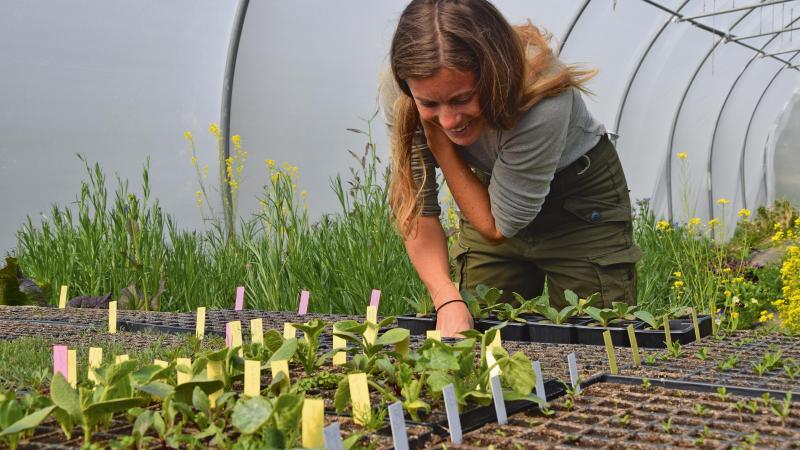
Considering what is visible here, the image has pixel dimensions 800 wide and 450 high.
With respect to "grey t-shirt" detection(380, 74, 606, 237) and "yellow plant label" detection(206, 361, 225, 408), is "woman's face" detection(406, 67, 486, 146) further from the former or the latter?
"yellow plant label" detection(206, 361, 225, 408)

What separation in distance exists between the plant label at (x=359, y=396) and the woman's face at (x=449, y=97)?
0.82 meters

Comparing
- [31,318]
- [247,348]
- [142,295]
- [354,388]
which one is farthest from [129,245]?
[354,388]

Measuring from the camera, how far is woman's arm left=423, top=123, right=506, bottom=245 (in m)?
2.22

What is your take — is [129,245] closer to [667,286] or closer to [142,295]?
[142,295]

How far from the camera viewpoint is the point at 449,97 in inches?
71.4

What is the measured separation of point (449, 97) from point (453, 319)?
54 cm

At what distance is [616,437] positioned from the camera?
1.09 meters

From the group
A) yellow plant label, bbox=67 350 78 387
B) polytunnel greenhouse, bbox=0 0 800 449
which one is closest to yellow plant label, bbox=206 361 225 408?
polytunnel greenhouse, bbox=0 0 800 449

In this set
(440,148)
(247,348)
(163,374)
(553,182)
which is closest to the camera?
(163,374)

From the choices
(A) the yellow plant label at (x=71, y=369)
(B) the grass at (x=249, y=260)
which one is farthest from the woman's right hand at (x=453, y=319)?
(B) the grass at (x=249, y=260)

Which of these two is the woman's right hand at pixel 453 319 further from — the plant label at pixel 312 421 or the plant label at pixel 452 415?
the plant label at pixel 312 421

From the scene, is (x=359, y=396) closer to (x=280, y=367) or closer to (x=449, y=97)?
(x=280, y=367)

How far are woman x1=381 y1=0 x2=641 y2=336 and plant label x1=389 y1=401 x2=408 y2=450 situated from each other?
3.06 feet

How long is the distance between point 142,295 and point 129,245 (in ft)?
0.89
